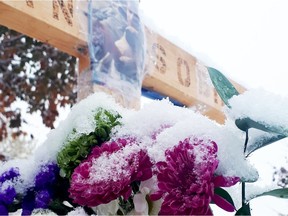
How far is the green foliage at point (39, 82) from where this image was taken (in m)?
3.64

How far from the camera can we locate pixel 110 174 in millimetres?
421

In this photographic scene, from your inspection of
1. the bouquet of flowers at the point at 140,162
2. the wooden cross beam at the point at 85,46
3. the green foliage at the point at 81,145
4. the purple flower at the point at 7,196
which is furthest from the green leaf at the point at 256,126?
the wooden cross beam at the point at 85,46

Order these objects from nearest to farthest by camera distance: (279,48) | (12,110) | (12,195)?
1. (12,195)
2. (279,48)
3. (12,110)

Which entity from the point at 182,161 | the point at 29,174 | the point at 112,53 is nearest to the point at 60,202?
the point at 29,174

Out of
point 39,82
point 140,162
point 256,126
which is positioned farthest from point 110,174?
point 39,82

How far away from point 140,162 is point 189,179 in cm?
5

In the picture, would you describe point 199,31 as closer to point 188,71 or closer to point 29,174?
point 188,71

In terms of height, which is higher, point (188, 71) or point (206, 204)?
point (188, 71)

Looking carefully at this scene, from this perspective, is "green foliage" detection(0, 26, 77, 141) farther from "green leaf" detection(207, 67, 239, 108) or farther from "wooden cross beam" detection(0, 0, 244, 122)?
"green leaf" detection(207, 67, 239, 108)

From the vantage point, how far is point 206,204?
0.37m

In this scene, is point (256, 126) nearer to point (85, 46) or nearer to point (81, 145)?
point (81, 145)

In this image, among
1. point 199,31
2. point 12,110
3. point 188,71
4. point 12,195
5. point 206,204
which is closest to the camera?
point 206,204

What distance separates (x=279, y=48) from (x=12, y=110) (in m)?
2.00

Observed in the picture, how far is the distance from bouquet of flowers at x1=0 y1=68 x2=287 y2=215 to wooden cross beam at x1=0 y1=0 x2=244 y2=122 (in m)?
0.78
